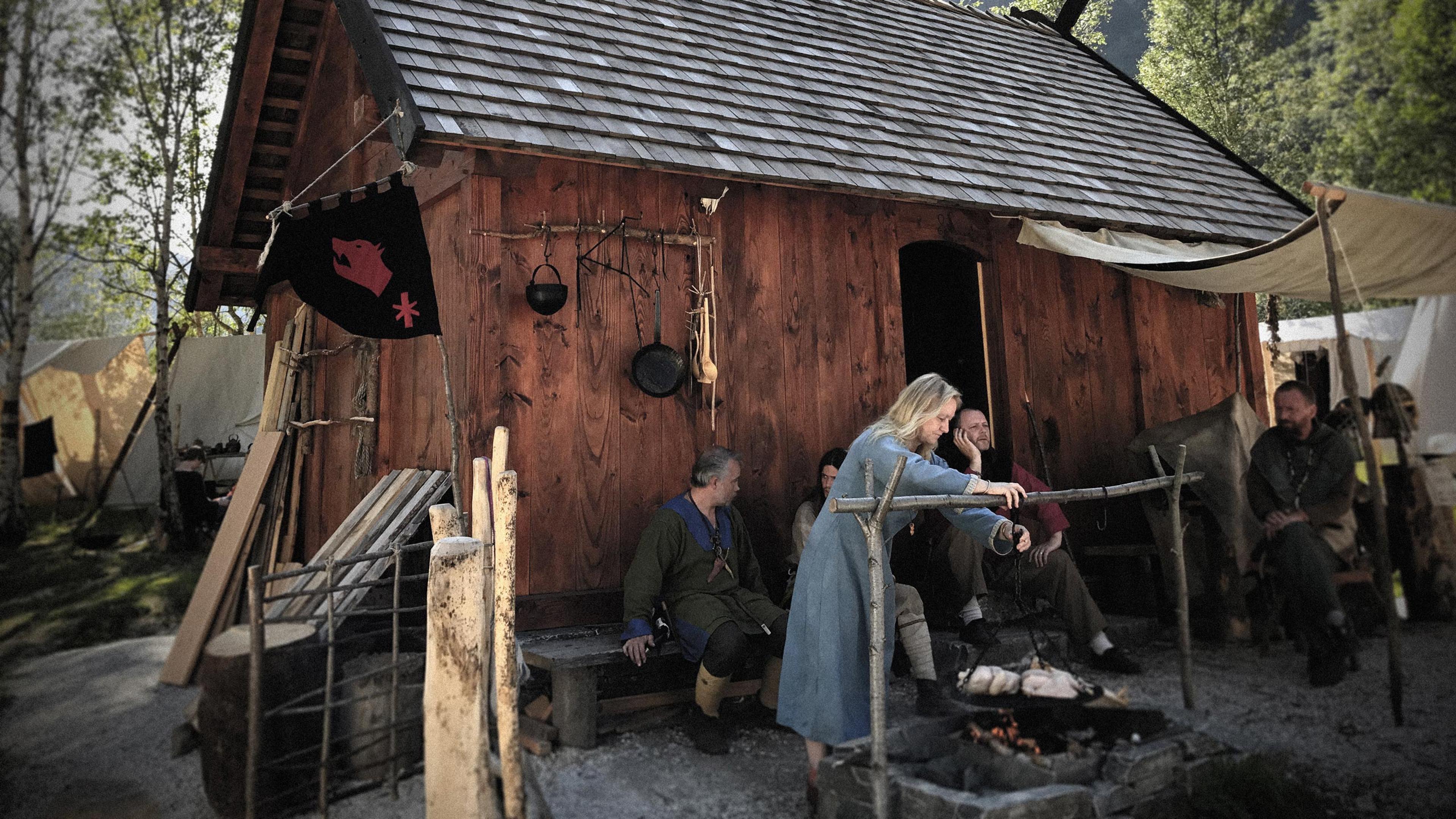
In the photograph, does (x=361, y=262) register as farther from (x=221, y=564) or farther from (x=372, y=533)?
(x=221, y=564)

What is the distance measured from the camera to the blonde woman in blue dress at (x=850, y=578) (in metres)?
3.64

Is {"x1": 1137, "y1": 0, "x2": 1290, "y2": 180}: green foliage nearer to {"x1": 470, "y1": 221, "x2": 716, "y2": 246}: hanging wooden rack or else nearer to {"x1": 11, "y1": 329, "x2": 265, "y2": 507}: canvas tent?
{"x1": 470, "y1": 221, "x2": 716, "y2": 246}: hanging wooden rack

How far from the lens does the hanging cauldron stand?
5102mm

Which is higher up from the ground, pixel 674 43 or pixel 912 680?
pixel 674 43

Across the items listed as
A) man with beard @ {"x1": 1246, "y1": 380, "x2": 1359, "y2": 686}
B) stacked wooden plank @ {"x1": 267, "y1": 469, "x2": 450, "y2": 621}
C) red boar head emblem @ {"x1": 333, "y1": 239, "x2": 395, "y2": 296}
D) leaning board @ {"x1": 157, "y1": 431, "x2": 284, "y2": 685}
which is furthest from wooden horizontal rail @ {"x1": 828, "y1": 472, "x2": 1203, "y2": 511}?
leaning board @ {"x1": 157, "y1": 431, "x2": 284, "y2": 685}

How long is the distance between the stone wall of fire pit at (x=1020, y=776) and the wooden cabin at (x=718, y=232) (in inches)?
88.2

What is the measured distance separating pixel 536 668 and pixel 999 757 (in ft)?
8.72

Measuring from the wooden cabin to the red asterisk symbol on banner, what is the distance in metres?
0.34

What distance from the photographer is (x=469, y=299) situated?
16.6 ft

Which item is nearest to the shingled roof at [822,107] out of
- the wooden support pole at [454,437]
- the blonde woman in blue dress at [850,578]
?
the wooden support pole at [454,437]

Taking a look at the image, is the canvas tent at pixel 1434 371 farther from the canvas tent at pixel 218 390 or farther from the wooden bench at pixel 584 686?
the canvas tent at pixel 218 390

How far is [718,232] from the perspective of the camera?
5.85m

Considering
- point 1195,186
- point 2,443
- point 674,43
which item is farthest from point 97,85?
point 1195,186

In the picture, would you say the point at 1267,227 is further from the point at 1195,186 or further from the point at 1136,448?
the point at 1136,448
